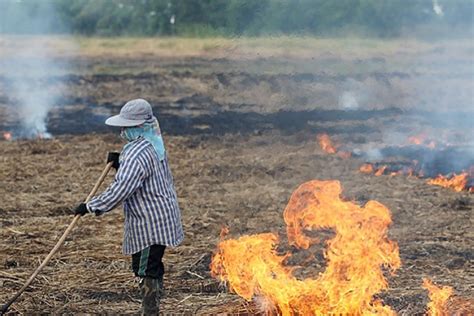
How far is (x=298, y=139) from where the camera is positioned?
1484 centimetres

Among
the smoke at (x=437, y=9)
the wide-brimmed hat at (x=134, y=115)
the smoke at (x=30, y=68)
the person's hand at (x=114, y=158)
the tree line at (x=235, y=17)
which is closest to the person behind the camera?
the wide-brimmed hat at (x=134, y=115)

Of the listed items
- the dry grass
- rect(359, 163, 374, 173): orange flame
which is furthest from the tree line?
rect(359, 163, 374, 173): orange flame

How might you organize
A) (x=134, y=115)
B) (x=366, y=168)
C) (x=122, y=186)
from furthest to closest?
(x=366, y=168)
(x=134, y=115)
(x=122, y=186)

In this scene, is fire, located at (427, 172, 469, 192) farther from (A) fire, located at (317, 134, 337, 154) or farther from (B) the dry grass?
(B) the dry grass

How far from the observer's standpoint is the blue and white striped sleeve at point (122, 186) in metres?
5.34

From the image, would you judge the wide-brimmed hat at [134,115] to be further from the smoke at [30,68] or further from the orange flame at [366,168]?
the smoke at [30,68]

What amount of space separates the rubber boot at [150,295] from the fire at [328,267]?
2.25 ft

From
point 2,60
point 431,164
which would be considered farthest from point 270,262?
point 2,60

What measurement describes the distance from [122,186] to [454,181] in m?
7.03

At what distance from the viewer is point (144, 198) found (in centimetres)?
551

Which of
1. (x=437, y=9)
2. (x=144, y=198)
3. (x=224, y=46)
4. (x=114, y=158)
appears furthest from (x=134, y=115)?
(x=437, y=9)

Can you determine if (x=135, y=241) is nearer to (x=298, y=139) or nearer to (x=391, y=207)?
(x=391, y=207)

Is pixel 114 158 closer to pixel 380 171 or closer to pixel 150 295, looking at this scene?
pixel 150 295

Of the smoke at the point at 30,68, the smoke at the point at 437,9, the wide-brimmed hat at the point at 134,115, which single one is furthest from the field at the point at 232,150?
the wide-brimmed hat at the point at 134,115
